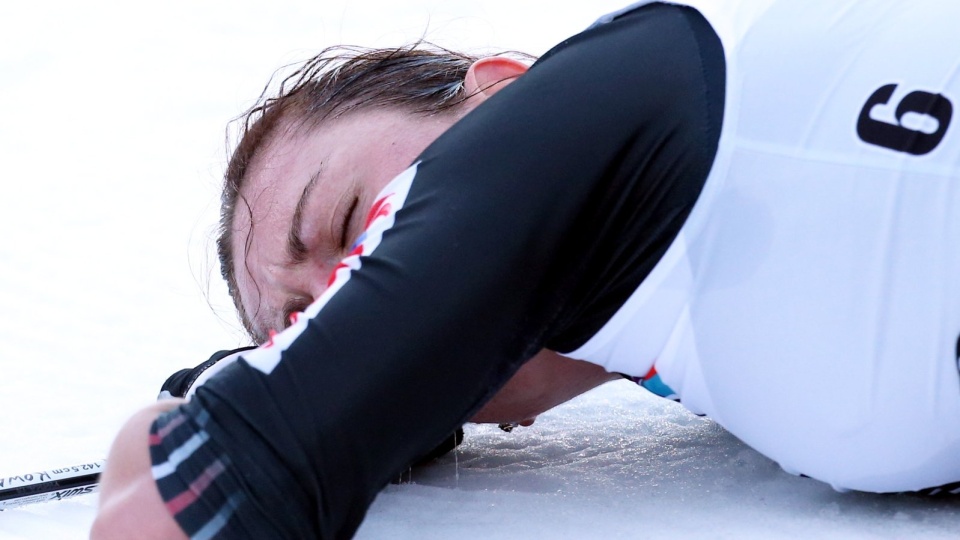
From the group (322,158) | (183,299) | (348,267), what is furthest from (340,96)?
(183,299)

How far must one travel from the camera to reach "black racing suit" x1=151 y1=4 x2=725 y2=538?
542mm

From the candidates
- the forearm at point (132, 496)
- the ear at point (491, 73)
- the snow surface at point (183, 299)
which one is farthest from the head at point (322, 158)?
the forearm at point (132, 496)

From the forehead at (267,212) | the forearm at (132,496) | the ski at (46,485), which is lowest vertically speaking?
the ski at (46,485)

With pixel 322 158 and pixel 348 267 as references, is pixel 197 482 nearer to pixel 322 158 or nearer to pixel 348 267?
pixel 348 267

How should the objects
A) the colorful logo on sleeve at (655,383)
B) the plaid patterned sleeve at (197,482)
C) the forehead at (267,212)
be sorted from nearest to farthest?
the plaid patterned sleeve at (197,482), the colorful logo on sleeve at (655,383), the forehead at (267,212)

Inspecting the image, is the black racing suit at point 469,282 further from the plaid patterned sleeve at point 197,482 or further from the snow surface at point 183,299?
the snow surface at point 183,299

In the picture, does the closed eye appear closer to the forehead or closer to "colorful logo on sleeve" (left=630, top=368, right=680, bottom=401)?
the forehead

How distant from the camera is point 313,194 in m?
0.79

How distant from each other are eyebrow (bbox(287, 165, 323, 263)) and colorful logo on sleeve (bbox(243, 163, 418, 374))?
143 mm

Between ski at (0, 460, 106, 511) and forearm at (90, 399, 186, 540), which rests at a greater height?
forearm at (90, 399, 186, 540)

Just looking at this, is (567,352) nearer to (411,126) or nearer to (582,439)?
(411,126)

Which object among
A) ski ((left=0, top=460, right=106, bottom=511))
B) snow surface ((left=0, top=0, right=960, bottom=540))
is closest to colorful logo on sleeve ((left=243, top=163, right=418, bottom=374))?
snow surface ((left=0, top=0, right=960, bottom=540))

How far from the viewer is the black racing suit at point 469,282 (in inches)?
21.3

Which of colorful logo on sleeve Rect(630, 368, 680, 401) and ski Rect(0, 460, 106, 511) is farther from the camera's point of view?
ski Rect(0, 460, 106, 511)
